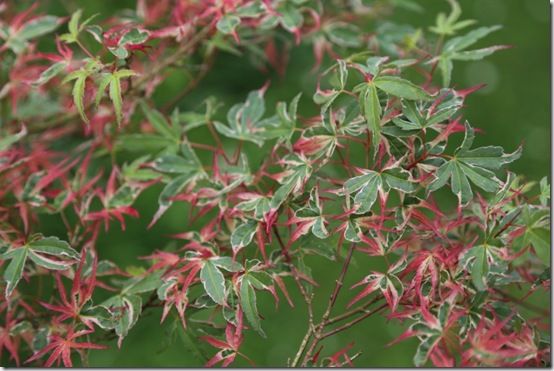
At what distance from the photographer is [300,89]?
2.54 m

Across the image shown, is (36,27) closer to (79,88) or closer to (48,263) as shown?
(79,88)

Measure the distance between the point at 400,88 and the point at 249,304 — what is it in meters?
0.39

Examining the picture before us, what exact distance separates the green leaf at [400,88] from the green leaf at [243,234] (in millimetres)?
298

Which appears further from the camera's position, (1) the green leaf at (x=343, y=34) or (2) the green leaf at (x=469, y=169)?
(1) the green leaf at (x=343, y=34)

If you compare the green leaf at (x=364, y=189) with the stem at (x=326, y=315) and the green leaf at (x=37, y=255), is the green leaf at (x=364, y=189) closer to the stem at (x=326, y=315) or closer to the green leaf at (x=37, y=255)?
the stem at (x=326, y=315)

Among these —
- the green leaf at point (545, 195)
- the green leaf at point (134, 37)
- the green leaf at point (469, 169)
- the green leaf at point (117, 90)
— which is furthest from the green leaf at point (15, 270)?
the green leaf at point (545, 195)

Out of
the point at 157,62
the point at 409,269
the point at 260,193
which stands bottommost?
the point at 409,269

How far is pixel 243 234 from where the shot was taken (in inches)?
44.8

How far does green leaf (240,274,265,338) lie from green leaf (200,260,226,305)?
0.10ft

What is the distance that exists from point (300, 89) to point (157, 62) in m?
1.02

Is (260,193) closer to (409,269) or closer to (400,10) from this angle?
(409,269)

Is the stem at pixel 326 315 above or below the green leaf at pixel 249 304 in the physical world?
below

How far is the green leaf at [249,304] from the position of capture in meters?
1.06

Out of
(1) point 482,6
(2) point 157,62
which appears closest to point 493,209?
(2) point 157,62
